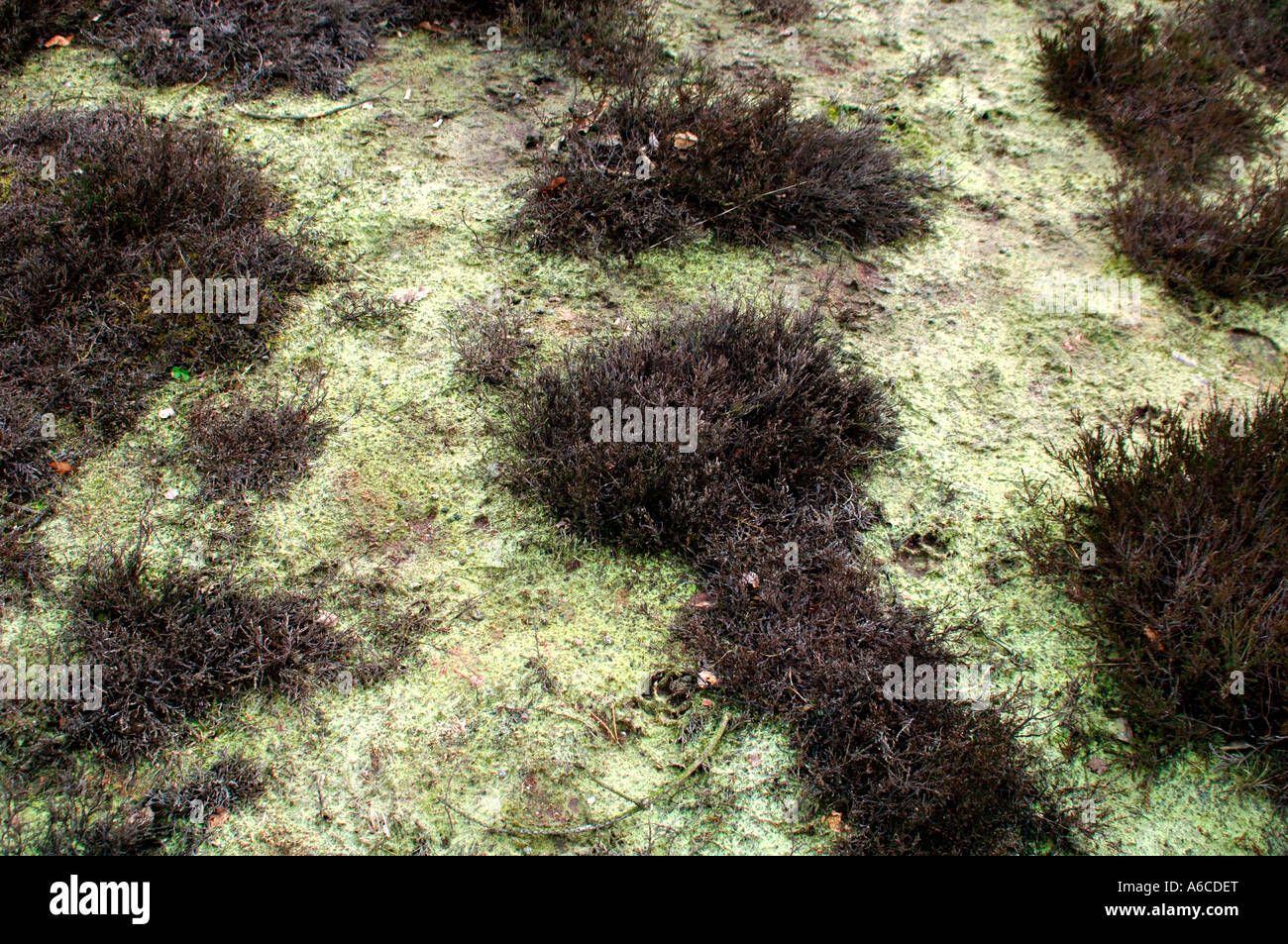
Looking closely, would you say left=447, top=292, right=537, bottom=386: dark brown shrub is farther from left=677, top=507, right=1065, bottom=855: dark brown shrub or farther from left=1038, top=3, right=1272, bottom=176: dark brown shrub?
left=1038, top=3, right=1272, bottom=176: dark brown shrub

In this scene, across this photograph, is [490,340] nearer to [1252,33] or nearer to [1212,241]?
[1212,241]

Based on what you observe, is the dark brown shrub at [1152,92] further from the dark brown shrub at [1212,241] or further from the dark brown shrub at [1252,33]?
the dark brown shrub at [1212,241]

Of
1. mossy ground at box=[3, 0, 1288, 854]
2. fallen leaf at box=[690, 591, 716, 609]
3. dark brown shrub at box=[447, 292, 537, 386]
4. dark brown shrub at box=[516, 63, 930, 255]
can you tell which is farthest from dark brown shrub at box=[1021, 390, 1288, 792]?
dark brown shrub at box=[447, 292, 537, 386]

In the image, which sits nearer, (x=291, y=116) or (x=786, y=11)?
(x=291, y=116)

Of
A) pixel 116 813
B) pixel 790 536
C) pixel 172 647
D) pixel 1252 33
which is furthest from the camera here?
pixel 1252 33

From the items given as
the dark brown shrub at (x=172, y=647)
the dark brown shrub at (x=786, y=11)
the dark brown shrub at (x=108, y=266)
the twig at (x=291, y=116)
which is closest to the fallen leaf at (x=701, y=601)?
the dark brown shrub at (x=172, y=647)

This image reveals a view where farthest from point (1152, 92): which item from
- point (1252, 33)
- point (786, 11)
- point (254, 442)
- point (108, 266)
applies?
point (108, 266)

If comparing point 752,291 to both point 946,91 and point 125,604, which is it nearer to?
point 946,91

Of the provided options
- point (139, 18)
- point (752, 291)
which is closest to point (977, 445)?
point (752, 291)
